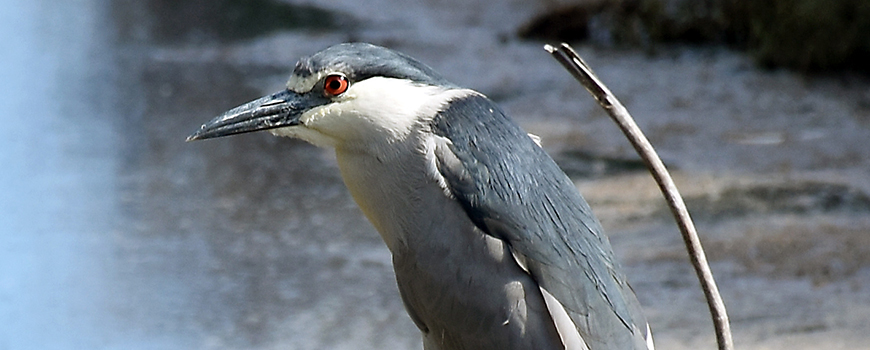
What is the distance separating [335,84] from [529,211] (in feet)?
1.12

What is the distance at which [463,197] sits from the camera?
5.65 feet

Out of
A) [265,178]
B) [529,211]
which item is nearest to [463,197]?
[529,211]

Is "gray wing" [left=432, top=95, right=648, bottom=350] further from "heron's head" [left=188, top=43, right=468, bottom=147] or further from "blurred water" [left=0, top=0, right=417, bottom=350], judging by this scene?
"blurred water" [left=0, top=0, right=417, bottom=350]

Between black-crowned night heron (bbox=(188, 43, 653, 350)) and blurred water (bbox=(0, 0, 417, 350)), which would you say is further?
blurred water (bbox=(0, 0, 417, 350))

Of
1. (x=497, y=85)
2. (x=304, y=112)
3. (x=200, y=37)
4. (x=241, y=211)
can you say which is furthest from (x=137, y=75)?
(x=304, y=112)

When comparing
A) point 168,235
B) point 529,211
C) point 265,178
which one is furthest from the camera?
point 265,178

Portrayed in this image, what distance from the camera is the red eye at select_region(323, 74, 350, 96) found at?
5.71 feet

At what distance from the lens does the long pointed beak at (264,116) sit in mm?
1740

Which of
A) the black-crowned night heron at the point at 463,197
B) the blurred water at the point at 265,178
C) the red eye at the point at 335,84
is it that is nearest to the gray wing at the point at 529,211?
the black-crowned night heron at the point at 463,197

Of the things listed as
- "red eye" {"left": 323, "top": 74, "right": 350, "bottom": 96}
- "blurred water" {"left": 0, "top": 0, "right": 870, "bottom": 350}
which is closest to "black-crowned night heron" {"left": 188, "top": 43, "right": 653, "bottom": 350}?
"red eye" {"left": 323, "top": 74, "right": 350, "bottom": 96}

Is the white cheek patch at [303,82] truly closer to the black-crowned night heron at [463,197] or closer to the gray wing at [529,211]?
the black-crowned night heron at [463,197]

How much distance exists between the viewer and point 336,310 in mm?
4074

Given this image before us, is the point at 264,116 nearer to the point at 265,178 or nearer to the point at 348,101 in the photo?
the point at 348,101

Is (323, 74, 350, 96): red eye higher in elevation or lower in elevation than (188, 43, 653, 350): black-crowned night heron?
higher
